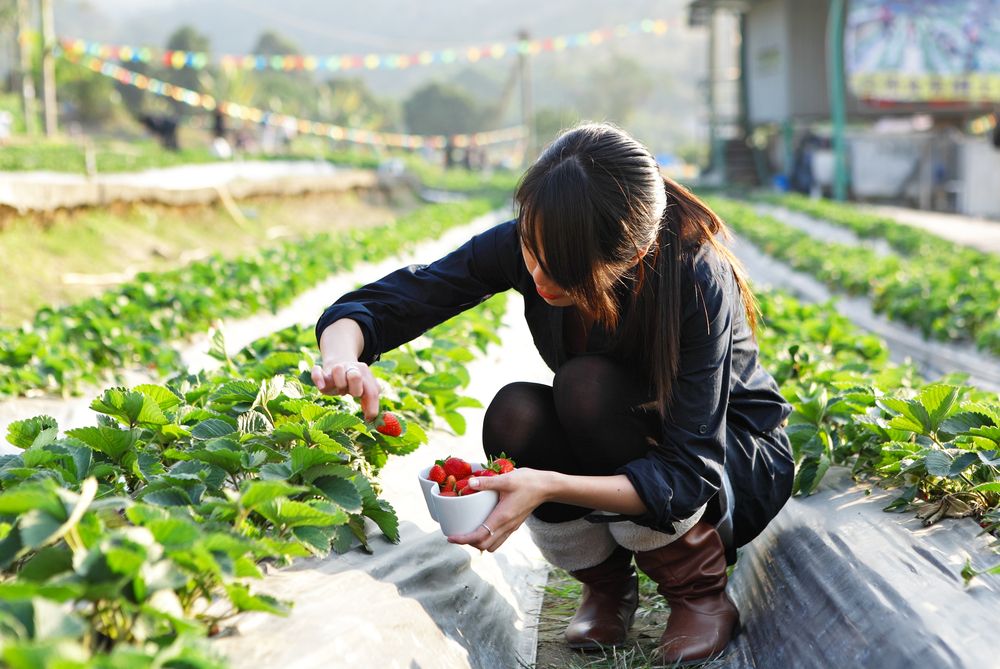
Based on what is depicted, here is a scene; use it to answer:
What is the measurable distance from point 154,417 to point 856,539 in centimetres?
144

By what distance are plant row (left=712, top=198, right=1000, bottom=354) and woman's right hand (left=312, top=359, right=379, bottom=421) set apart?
3843 millimetres

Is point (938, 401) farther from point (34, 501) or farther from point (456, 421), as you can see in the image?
point (34, 501)

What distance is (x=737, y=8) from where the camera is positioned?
23.9 m

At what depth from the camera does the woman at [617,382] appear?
1.87m

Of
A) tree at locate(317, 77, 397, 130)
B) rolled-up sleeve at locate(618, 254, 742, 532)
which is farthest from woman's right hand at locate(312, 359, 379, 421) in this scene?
tree at locate(317, 77, 397, 130)

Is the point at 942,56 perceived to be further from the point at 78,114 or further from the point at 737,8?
the point at 78,114

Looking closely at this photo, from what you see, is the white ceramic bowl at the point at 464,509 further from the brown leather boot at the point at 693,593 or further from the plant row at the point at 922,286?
the plant row at the point at 922,286

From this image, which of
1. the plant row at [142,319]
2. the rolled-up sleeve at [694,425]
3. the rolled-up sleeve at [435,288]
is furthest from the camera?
the plant row at [142,319]

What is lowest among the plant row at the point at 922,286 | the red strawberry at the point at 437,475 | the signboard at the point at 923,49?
the plant row at the point at 922,286

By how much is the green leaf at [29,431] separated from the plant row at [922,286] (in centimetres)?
428

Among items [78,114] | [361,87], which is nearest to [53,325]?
[78,114]

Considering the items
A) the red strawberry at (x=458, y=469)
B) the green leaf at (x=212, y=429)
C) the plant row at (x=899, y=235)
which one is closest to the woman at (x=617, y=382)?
the red strawberry at (x=458, y=469)

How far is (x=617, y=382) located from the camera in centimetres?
209

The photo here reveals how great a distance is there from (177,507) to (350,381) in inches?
17.0
